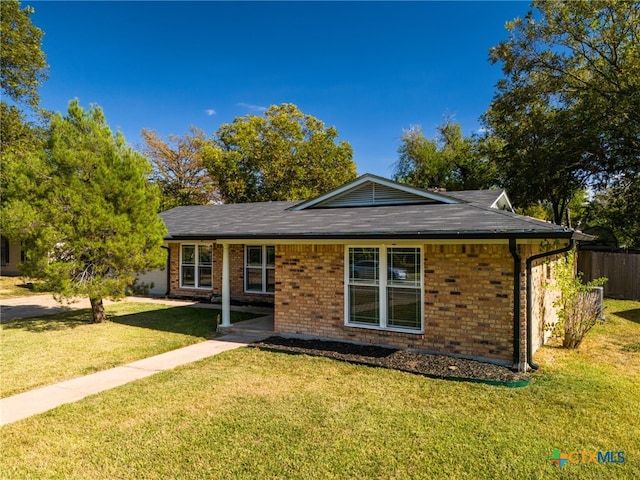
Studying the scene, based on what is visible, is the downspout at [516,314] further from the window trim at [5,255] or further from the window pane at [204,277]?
the window trim at [5,255]

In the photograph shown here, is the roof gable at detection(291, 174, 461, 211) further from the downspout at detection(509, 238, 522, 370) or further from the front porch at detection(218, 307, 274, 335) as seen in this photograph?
the front porch at detection(218, 307, 274, 335)

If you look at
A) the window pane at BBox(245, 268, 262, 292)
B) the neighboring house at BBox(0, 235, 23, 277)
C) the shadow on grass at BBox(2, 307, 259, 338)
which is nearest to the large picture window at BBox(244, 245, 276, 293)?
the window pane at BBox(245, 268, 262, 292)

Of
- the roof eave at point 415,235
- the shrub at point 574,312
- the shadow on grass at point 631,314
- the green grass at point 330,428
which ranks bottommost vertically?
the shadow on grass at point 631,314

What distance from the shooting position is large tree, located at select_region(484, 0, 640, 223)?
53.8 feet

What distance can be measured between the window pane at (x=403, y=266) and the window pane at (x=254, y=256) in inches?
279

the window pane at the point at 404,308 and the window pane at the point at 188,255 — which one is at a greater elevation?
the window pane at the point at 188,255

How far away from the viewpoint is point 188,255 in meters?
15.6

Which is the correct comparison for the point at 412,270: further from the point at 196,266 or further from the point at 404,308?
the point at 196,266

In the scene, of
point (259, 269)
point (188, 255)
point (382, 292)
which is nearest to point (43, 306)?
point (188, 255)

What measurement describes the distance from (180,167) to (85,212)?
26.0 metres

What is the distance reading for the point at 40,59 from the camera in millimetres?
21094

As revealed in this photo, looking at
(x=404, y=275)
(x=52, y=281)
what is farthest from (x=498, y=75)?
(x=52, y=281)

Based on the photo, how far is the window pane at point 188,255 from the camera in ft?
50.7

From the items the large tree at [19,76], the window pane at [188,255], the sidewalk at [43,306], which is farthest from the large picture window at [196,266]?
the large tree at [19,76]
